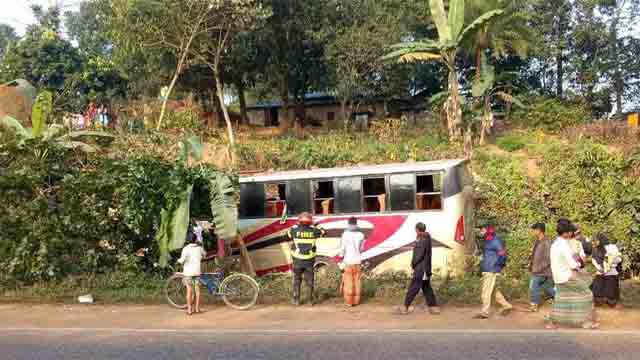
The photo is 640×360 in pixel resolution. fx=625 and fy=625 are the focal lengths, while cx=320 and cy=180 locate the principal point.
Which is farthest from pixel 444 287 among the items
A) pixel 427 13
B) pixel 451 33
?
pixel 427 13

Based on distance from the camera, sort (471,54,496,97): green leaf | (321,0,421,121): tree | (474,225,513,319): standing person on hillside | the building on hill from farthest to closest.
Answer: the building on hill → (321,0,421,121): tree → (471,54,496,97): green leaf → (474,225,513,319): standing person on hillside

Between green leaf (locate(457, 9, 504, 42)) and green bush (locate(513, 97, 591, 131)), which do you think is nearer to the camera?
green leaf (locate(457, 9, 504, 42))

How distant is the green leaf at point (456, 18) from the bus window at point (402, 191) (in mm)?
11734

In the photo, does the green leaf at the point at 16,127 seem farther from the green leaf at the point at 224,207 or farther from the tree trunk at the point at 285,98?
the tree trunk at the point at 285,98

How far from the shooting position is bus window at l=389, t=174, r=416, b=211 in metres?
13.2

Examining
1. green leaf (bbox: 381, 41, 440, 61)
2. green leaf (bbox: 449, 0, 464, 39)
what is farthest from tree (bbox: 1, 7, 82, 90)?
green leaf (bbox: 449, 0, 464, 39)

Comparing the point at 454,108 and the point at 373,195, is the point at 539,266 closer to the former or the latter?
the point at 373,195

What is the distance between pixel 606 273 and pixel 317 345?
5.51 metres

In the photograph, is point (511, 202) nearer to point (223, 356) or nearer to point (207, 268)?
point (207, 268)

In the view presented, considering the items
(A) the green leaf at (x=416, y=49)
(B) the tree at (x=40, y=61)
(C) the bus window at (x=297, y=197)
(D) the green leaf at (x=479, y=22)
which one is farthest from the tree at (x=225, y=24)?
(B) the tree at (x=40, y=61)

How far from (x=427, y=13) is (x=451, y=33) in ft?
45.7

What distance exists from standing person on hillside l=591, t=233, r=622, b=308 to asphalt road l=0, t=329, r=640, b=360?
175 centimetres

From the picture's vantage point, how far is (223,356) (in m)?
8.48

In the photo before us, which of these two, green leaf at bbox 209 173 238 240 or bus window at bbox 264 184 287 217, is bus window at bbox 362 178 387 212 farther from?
green leaf at bbox 209 173 238 240
